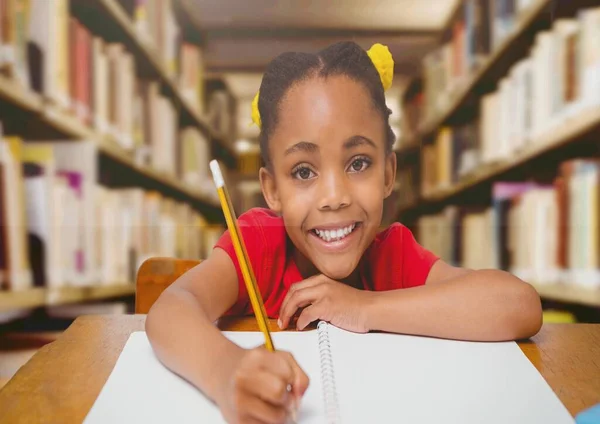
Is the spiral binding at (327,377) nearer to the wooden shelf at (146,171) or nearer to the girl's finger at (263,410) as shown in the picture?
the girl's finger at (263,410)

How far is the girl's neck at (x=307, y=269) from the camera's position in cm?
81

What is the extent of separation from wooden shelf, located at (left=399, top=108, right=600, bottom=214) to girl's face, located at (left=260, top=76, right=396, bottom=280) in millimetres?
570

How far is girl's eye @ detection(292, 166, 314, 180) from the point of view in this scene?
658 millimetres

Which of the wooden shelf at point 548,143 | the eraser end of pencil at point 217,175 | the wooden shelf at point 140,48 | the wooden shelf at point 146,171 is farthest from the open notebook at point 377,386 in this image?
the wooden shelf at point 140,48

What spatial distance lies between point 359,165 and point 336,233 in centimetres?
9

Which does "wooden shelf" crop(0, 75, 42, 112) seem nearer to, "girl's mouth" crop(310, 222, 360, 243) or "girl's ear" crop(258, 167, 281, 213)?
"girl's ear" crop(258, 167, 281, 213)

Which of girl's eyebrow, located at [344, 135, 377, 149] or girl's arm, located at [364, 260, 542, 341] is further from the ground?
girl's eyebrow, located at [344, 135, 377, 149]

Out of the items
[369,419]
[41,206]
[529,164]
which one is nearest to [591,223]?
[529,164]

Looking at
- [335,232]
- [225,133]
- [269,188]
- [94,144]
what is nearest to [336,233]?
[335,232]

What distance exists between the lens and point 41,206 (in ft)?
3.64

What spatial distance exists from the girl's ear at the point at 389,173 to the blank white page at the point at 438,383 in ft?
0.81

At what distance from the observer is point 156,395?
0.40 m

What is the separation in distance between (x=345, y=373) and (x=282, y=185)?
1.00ft

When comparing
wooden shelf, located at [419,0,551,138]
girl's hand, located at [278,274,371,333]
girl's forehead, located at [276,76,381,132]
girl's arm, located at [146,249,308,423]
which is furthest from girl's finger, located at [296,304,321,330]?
wooden shelf, located at [419,0,551,138]
